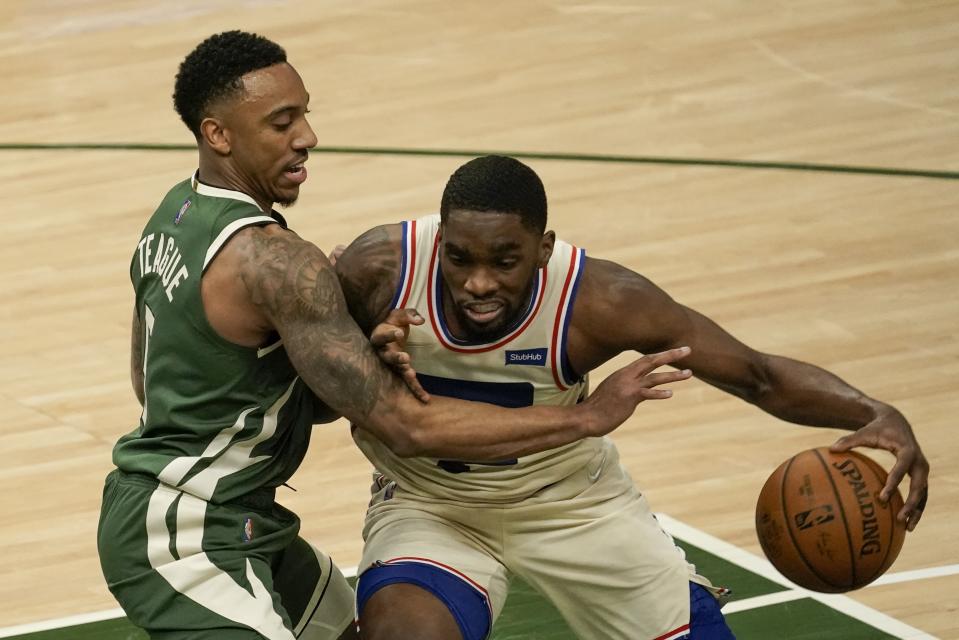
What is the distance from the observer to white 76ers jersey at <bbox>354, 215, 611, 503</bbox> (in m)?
5.45

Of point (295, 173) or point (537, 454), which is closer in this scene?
point (295, 173)

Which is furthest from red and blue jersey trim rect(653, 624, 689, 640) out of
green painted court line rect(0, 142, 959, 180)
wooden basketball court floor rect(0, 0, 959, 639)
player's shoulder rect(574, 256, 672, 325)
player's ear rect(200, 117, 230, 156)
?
green painted court line rect(0, 142, 959, 180)

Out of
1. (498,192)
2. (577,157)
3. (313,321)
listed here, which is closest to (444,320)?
(498,192)

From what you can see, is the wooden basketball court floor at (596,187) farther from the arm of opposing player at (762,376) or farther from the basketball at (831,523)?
the arm of opposing player at (762,376)

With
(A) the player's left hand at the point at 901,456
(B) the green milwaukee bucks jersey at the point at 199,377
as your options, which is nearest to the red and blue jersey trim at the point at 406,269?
(B) the green milwaukee bucks jersey at the point at 199,377

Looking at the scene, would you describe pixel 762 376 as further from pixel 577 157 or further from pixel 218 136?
pixel 577 157

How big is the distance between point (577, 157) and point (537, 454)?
245 inches

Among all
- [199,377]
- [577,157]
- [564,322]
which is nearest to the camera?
[199,377]

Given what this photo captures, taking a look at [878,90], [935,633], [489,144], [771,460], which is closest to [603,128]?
[489,144]

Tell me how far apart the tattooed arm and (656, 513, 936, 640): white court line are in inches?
74.7

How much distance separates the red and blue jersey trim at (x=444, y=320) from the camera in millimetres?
5434

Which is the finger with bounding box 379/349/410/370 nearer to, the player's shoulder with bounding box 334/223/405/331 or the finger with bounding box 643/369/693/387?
the player's shoulder with bounding box 334/223/405/331

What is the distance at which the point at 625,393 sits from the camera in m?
5.09

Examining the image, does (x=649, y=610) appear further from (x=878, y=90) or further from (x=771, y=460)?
(x=878, y=90)
